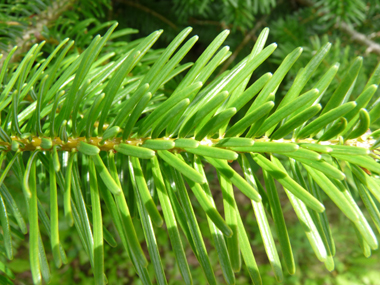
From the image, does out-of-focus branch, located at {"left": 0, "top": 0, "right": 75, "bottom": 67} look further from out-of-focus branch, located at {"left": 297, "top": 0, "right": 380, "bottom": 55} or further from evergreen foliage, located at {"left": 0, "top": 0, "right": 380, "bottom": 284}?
out-of-focus branch, located at {"left": 297, "top": 0, "right": 380, "bottom": 55}

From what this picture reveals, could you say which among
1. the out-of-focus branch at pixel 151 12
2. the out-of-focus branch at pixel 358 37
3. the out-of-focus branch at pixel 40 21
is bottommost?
the out-of-focus branch at pixel 40 21

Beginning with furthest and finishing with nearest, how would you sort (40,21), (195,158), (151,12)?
(151,12) < (40,21) < (195,158)

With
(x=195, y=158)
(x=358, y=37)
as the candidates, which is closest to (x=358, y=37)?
(x=358, y=37)

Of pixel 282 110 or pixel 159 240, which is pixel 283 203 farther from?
pixel 282 110

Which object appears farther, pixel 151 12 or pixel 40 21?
pixel 151 12

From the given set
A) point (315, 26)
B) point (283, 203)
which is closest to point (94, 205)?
point (315, 26)

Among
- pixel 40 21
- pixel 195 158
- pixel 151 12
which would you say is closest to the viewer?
pixel 195 158

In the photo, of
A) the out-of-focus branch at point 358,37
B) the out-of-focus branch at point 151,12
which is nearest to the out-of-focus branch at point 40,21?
the out-of-focus branch at point 151,12

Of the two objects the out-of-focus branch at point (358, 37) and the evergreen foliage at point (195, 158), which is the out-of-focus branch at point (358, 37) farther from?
the evergreen foliage at point (195, 158)

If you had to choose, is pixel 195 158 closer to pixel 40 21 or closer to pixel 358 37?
pixel 40 21

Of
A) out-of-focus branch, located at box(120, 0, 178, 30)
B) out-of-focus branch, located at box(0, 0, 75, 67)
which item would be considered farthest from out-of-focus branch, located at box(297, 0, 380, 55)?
out-of-focus branch, located at box(0, 0, 75, 67)

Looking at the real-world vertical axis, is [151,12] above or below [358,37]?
below
